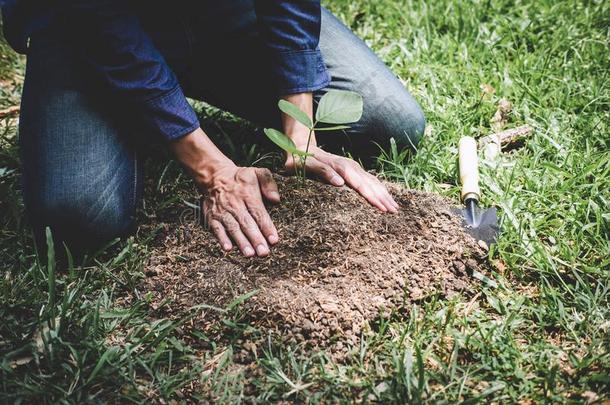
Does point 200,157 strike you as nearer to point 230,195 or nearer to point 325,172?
point 230,195

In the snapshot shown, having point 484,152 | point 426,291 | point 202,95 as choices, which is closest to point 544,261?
point 426,291

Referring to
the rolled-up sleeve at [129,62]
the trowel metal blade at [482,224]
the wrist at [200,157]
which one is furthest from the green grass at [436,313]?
the rolled-up sleeve at [129,62]

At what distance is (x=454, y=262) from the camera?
151 centimetres

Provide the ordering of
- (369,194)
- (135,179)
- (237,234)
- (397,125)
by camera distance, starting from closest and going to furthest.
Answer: (237,234), (369,194), (135,179), (397,125)

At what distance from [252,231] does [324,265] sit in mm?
228

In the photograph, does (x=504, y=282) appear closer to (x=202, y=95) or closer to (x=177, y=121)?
(x=177, y=121)

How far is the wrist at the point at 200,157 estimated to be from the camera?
1641 mm

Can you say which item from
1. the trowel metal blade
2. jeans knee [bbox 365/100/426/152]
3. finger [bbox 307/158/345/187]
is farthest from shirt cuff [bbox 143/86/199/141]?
the trowel metal blade

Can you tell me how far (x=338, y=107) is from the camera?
4.93 ft

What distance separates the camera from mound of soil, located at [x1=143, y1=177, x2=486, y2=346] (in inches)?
54.2

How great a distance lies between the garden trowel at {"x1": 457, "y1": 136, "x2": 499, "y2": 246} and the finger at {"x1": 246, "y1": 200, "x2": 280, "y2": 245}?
588 mm

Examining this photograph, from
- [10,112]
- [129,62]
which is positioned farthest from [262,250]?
[10,112]

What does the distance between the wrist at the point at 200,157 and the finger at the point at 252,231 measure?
0.17 m

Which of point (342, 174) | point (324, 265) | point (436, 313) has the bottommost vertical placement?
point (436, 313)
